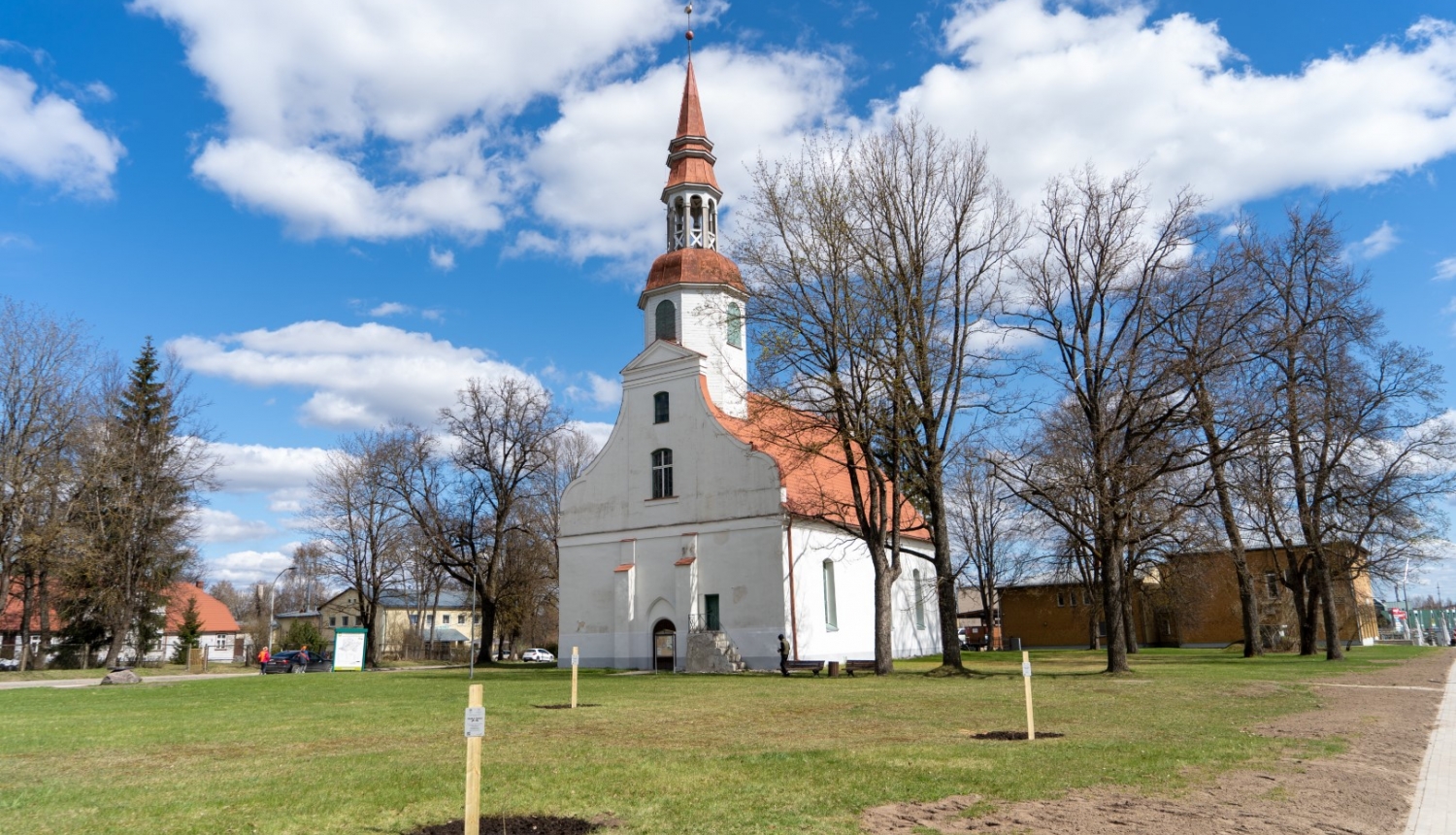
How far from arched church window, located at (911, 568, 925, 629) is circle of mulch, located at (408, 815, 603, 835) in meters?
39.7

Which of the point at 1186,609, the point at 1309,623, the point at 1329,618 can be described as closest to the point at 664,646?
the point at 1329,618

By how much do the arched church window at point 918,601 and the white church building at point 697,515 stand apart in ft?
10.8

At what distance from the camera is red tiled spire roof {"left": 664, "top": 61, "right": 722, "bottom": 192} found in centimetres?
4006

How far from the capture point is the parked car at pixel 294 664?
4388cm

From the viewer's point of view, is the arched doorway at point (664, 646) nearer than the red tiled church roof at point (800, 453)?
No

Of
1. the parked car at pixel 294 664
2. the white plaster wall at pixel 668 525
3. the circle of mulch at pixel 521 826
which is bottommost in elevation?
the parked car at pixel 294 664

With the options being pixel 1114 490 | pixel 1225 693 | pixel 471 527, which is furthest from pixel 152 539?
pixel 1225 693

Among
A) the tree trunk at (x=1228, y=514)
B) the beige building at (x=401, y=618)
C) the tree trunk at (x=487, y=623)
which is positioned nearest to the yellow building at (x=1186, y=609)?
the tree trunk at (x=1228, y=514)

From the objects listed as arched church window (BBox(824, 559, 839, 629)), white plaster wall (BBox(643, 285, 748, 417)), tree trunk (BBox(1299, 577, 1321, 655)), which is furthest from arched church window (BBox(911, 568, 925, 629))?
tree trunk (BBox(1299, 577, 1321, 655))

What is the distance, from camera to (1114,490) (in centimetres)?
2616

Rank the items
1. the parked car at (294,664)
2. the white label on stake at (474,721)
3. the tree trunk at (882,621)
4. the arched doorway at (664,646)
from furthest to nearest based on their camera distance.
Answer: the parked car at (294,664) → the arched doorway at (664,646) → the tree trunk at (882,621) → the white label on stake at (474,721)

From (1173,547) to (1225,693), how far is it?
60.7ft

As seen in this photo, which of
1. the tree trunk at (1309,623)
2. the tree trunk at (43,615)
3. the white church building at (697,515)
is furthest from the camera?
the tree trunk at (43,615)

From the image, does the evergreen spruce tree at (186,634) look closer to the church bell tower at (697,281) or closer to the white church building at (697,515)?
the white church building at (697,515)
